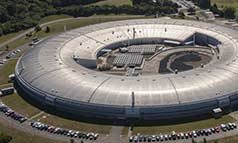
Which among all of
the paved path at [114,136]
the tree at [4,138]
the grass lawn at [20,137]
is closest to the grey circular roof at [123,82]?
the paved path at [114,136]

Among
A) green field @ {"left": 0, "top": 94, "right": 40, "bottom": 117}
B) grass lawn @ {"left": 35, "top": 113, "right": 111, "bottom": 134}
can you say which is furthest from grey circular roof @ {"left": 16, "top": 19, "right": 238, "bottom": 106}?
grass lawn @ {"left": 35, "top": 113, "right": 111, "bottom": 134}

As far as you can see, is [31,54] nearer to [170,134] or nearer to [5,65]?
[5,65]

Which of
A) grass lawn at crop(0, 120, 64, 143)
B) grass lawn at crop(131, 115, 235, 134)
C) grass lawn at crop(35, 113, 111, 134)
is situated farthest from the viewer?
grass lawn at crop(35, 113, 111, 134)

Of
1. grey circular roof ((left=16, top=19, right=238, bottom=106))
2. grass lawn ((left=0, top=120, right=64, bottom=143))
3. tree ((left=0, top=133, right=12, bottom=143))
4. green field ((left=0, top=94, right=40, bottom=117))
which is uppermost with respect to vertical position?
grey circular roof ((left=16, top=19, right=238, bottom=106))

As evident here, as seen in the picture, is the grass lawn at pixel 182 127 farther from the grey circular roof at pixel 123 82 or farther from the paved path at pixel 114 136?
the grey circular roof at pixel 123 82

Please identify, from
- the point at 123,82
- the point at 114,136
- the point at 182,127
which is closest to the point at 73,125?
the point at 114,136

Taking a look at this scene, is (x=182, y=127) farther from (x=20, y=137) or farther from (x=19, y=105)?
(x=19, y=105)

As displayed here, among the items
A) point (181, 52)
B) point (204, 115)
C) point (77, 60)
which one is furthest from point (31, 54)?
point (204, 115)

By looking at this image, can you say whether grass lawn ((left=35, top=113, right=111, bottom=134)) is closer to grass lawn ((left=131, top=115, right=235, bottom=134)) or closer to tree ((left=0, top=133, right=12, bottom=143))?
grass lawn ((left=131, top=115, right=235, bottom=134))
